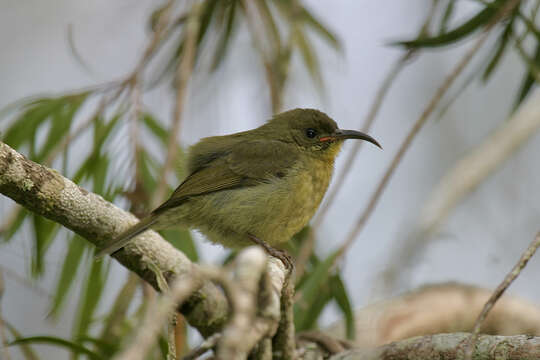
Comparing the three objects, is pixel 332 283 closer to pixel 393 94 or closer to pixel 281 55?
pixel 281 55

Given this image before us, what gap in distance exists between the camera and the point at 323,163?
428 cm

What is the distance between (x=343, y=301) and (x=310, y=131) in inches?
44.3

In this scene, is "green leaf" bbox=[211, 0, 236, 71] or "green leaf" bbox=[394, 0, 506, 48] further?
"green leaf" bbox=[211, 0, 236, 71]

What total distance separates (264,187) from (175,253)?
0.86 meters

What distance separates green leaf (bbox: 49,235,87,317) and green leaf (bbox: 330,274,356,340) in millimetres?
1602

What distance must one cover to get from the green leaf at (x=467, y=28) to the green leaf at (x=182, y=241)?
189cm

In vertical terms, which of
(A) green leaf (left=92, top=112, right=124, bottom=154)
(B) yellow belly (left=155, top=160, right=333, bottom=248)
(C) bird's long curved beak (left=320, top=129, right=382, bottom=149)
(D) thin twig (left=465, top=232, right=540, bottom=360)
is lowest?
A: (D) thin twig (left=465, top=232, right=540, bottom=360)

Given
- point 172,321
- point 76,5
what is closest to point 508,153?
point 172,321

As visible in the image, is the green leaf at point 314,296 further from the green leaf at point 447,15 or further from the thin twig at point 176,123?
the green leaf at point 447,15

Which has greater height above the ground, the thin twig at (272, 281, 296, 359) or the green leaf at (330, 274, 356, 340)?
the green leaf at (330, 274, 356, 340)

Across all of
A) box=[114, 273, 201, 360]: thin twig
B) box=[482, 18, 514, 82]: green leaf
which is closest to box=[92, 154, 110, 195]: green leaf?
box=[482, 18, 514, 82]: green leaf

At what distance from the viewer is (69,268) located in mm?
4113

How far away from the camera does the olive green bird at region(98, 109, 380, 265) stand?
3.88 metres

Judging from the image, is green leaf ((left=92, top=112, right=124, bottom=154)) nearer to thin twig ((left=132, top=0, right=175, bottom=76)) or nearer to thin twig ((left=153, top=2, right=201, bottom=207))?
thin twig ((left=132, top=0, right=175, bottom=76))
